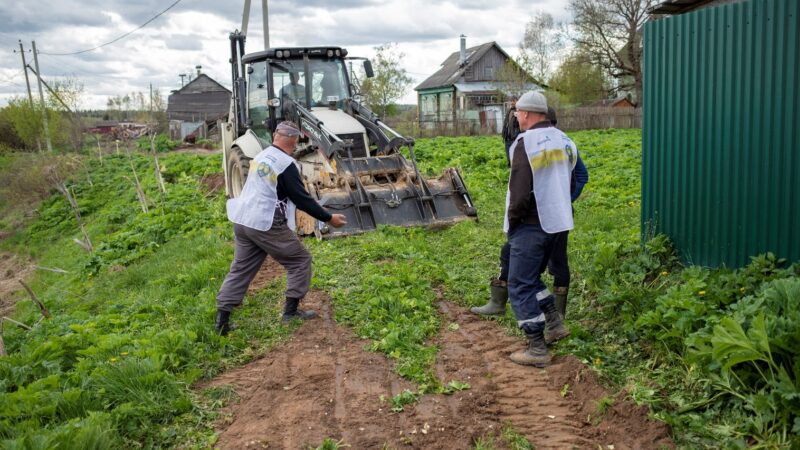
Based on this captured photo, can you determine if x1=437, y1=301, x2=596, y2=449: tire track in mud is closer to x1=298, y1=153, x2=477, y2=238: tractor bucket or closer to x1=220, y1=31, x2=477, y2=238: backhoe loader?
x1=298, y1=153, x2=477, y2=238: tractor bucket

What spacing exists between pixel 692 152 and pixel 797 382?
9.76 ft

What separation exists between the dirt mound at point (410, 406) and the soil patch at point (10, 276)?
9.30 m

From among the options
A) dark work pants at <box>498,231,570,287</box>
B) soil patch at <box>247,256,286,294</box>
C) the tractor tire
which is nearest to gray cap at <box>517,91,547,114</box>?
dark work pants at <box>498,231,570,287</box>

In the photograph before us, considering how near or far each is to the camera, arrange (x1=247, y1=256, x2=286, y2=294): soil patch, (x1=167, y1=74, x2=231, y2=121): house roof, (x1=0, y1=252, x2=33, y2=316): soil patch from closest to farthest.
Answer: (x1=247, y1=256, x2=286, y2=294): soil patch, (x1=0, y1=252, x2=33, y2=316): soil patch, (x1=167, y1=74, x2=231, y2=121): house roof

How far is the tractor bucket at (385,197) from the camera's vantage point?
9.87 m

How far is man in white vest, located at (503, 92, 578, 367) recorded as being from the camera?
17.1 ft

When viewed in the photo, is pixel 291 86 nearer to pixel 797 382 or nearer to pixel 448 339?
pixel 448 339

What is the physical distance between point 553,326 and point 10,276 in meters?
15.8

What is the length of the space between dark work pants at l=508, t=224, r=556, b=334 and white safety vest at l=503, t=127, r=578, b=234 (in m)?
0.14

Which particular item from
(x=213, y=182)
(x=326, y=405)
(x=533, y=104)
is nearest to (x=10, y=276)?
(x=213, y=182)

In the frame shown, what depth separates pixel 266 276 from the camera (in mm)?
8219

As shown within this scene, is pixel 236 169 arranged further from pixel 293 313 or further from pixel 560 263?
pixel 560 263

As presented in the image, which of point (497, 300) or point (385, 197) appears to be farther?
point (385, 197)

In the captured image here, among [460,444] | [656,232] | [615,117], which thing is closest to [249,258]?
[460,444]
